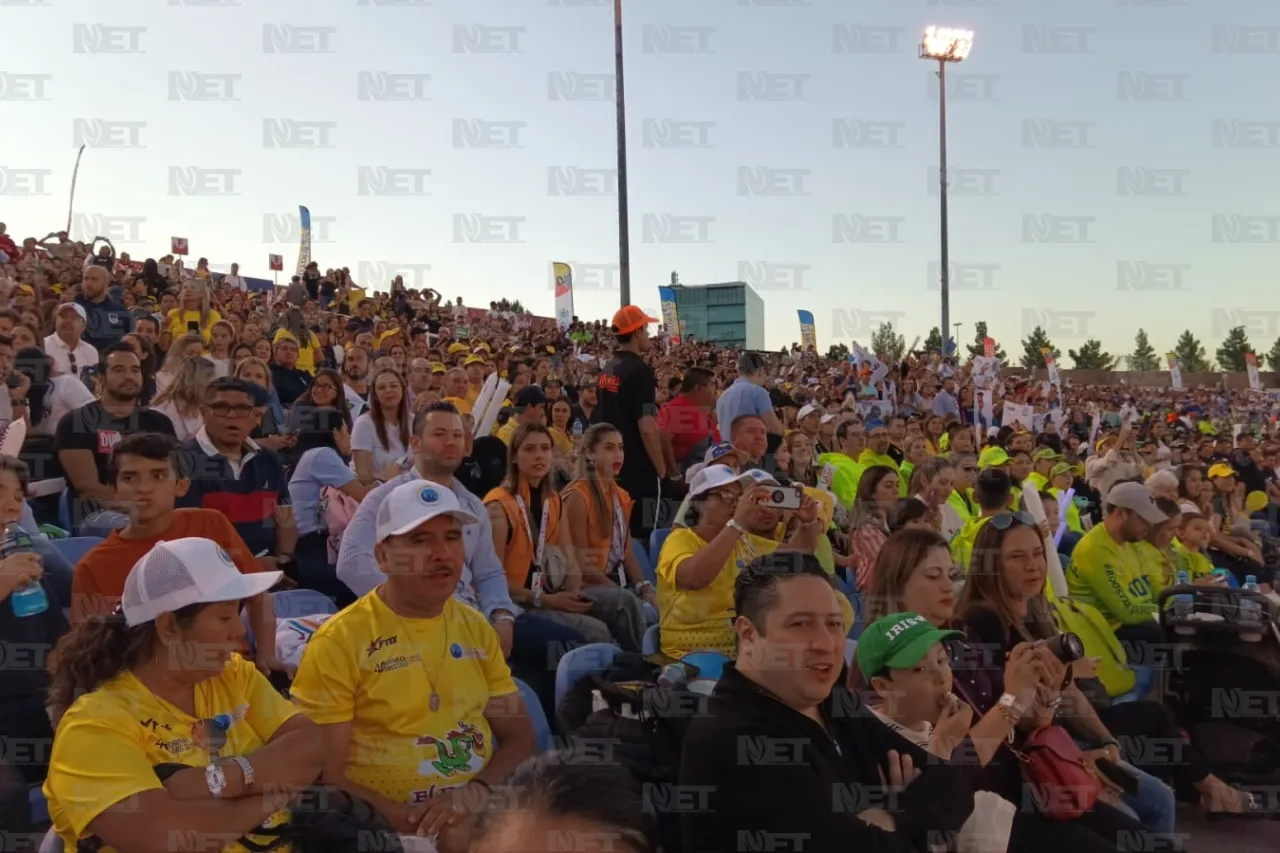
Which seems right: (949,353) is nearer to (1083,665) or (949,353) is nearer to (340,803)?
(1083,665)

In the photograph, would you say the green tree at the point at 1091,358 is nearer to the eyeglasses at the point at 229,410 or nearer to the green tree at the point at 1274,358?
the green tree at the point at 1274,358

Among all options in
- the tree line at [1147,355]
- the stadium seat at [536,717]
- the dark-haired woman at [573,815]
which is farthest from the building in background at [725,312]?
the dark-haired woman at [573,815]

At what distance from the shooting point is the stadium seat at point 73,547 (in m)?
4.02

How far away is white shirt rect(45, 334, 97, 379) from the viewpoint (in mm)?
7414

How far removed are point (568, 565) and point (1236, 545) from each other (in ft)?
19.3

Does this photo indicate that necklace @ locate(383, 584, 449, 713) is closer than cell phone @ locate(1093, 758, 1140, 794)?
Yes

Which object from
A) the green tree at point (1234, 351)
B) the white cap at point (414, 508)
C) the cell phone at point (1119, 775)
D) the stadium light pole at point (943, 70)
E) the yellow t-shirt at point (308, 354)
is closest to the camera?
the white cap at point (414, 508)

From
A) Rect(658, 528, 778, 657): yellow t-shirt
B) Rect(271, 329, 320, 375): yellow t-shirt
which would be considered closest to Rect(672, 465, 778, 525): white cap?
Rect(658, 528, 778, 657): yellow t-shirt

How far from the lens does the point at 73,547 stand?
13.6 feet

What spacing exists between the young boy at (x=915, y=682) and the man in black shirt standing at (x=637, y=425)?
3780mm

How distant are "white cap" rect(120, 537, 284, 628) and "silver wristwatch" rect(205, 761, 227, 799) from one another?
0.44 meters

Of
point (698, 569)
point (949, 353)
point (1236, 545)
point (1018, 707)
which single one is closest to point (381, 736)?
point (698, 569)

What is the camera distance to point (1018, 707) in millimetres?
2902

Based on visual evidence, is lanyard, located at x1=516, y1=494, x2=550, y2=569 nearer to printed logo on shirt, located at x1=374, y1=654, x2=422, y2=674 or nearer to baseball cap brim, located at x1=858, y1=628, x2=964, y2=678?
printed logo on shirt, located at x1=374, y1=654, x2=422, y2=674
